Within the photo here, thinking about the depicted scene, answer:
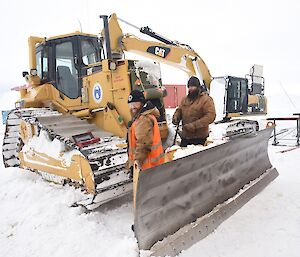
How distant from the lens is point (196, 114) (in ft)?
14.1

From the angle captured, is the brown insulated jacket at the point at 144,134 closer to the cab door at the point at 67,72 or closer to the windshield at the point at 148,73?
the windshield at the point at 148,73

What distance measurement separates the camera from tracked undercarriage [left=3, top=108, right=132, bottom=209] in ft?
12.6

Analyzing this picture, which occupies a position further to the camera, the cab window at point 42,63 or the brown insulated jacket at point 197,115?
the cab window at point 42,63

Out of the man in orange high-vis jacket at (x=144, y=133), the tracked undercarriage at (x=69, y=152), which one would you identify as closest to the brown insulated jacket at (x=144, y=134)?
the man in orange high-vis jacket at (x=144, y=133)

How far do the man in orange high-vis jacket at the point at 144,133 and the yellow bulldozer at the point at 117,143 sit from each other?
0.96 feet

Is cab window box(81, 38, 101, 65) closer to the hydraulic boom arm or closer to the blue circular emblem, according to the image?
the hydraulic boom arm

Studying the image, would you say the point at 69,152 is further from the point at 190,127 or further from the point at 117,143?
the point at 190,127

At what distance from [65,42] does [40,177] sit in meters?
2.56

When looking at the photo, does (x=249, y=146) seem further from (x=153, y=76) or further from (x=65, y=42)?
(x=65, y=42)

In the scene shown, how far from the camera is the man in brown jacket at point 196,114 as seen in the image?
4.18 meters

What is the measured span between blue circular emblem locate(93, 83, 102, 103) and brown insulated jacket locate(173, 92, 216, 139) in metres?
1.52

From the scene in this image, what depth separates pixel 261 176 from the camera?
4961mm

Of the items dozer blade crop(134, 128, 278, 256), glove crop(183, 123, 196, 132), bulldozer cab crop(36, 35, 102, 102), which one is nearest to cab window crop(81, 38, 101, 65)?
bulldozer cab crop(36, 35, 102, 102)

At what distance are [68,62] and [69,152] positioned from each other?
2.23m
